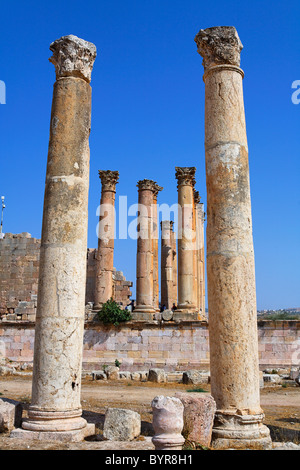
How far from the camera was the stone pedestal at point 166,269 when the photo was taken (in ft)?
121

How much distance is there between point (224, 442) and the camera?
860 cm

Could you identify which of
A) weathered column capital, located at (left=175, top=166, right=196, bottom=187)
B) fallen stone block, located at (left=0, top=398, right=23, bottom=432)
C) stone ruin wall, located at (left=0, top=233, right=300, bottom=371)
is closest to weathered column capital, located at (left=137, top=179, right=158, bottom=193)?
weathered column capital, located at (left=175, top=166, right=196, bottom=187)

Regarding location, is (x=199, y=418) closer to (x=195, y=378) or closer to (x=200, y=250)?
(x=195, y=378)

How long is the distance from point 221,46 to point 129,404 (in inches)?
407

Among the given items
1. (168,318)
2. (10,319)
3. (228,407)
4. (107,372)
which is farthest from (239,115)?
(10,319)

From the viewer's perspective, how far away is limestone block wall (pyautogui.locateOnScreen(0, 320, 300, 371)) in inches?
938

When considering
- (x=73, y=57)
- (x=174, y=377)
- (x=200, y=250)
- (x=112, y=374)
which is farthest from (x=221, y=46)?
(x=200, y=250)

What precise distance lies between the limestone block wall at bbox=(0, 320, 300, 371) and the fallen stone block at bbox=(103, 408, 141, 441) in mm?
16191

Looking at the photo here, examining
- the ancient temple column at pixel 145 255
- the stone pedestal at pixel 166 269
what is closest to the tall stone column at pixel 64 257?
the ancient temple column at pixel 145 255

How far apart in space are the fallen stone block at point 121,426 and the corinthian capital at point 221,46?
7.87 m

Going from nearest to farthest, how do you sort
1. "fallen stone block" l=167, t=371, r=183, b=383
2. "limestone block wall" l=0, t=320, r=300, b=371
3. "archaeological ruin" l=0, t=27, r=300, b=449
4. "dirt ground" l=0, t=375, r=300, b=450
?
1. "dirt ground" l=0, t=375, r=300, b=450
2. "archaeological ruin" l=0, t=27, r=300, b=449
3. "fallen stone block" l=167, t=371, r=183, b=383
4. "limestone block wall" l=0, t=320, r=300, b=371

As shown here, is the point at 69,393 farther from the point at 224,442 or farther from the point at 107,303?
the point at 107,303

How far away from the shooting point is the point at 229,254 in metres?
9.73

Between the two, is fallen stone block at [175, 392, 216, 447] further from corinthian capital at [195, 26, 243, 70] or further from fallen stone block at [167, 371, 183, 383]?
fallen stone block at [167, 371, 183, 383]
